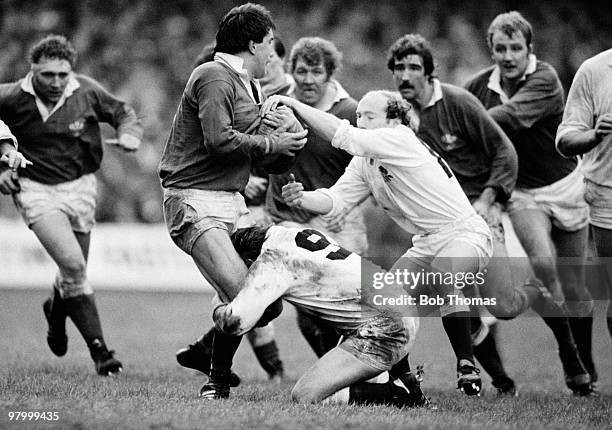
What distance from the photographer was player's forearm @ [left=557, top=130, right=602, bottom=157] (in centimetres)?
605

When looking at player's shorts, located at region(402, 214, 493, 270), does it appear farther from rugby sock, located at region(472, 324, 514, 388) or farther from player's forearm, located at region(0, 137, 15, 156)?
player's forearm, located at region(0, 137, 15, 156)

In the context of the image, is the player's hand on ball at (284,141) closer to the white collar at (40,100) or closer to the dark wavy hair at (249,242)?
the dark wavy hair at (249,242)

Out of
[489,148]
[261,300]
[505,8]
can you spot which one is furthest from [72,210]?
[505,8]

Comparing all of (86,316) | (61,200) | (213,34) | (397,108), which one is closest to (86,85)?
(61,200)

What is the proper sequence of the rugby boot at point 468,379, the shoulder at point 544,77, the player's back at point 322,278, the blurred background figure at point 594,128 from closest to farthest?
the player's back at point 322,278 < the rugby boot at point 468,379 < the blurred background figure at point 594,128 < the shoulder at point 544,77

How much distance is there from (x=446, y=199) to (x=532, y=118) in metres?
1.79

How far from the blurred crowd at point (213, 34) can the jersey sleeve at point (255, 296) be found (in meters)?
11.1

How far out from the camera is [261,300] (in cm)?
545

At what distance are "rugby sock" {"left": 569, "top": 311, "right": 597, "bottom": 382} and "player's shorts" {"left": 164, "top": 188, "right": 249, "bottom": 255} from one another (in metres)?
3.16

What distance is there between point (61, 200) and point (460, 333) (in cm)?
328

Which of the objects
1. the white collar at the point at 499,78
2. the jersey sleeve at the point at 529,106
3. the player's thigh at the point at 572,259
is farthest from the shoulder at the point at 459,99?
the player's thigh at the point at 572,259

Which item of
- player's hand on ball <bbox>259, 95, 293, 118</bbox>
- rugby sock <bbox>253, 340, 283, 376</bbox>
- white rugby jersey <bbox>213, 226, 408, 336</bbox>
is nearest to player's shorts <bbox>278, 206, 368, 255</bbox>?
rugby sock <bbox>253, 340, 283, 376</bbox>

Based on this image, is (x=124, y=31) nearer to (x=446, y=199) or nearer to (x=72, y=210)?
(x=72, y=210)

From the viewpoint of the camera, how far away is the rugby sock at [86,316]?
737cm
